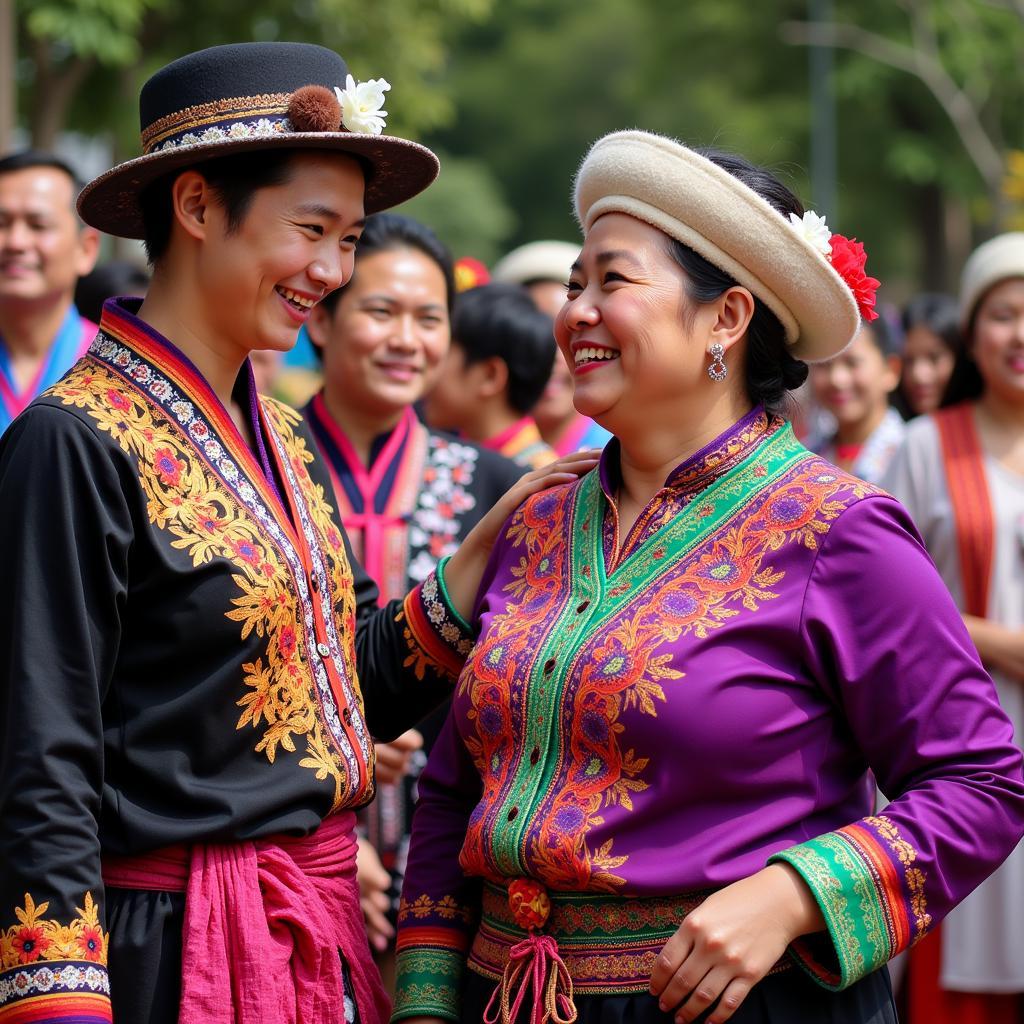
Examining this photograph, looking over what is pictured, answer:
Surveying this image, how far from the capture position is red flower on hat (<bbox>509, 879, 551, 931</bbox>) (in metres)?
2.46

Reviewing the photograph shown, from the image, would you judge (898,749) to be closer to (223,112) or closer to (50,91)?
(223,112)

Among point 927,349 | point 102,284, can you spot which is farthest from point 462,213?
point 102,284

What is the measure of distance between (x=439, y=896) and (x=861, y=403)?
166 inches

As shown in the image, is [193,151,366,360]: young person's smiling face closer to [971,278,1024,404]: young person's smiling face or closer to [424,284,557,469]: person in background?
[424,284,557,469]: person in background

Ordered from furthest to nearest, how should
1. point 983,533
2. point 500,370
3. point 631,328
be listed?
point 500,370, point 983,533, point 631,328

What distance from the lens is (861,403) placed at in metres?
6.50

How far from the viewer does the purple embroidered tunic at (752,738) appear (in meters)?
2.33

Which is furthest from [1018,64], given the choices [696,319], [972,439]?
[696,319]

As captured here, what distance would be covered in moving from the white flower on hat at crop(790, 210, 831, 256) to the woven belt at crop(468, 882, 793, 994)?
3.40 feet

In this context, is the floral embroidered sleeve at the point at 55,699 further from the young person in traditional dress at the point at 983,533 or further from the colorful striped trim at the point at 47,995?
the young person in traditional dress at the point at 983,533

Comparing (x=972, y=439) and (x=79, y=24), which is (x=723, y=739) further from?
(x=79, y=24)

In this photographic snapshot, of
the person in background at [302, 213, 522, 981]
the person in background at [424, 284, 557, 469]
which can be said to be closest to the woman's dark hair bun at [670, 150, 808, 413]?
the person in background at [302, 213, 522, 981]

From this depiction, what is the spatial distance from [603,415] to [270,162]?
27.1 inches

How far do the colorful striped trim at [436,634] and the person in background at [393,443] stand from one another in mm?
1011
